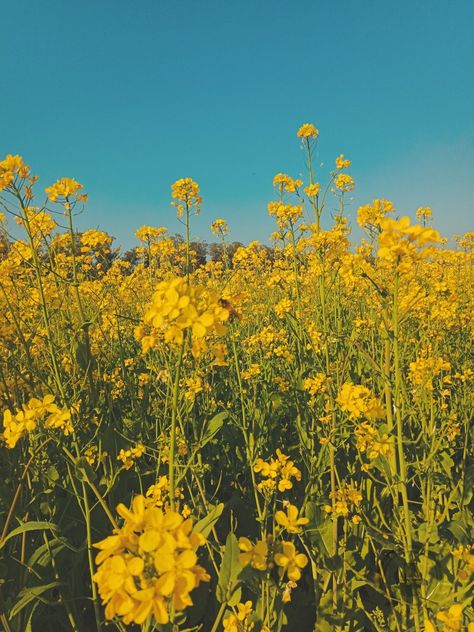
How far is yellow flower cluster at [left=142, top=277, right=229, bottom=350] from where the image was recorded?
1.01 meters

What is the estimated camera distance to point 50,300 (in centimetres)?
307

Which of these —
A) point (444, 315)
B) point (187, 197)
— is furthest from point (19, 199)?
point (444, 315)

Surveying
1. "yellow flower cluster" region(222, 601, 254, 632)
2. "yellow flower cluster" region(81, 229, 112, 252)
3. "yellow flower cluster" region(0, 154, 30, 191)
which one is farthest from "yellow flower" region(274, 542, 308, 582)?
"yellow flower cluster" region(81, 229, 112, 252)

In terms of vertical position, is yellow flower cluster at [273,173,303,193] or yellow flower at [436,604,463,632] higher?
yellow flower cluster at [273,173,303,193]

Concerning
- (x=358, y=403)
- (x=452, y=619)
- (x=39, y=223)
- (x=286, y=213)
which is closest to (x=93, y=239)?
(x=39, y=223)

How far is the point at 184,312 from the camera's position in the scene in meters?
1.04

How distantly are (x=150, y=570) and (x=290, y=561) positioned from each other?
1.23 ft

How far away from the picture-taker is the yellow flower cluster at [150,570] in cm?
69

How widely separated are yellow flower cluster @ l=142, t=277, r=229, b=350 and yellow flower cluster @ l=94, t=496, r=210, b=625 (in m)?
0.43

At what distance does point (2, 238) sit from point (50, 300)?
23.0 inches

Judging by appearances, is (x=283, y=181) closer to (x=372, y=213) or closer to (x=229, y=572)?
(x=372, y=213)

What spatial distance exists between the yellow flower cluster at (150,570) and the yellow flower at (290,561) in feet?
0.83

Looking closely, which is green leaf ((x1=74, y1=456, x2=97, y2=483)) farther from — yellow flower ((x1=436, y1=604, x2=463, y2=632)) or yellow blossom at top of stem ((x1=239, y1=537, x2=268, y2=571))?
yellow flower ((x1=436, y1=604, x2=463, y2=632))

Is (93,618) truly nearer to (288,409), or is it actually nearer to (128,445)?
(128,445)
